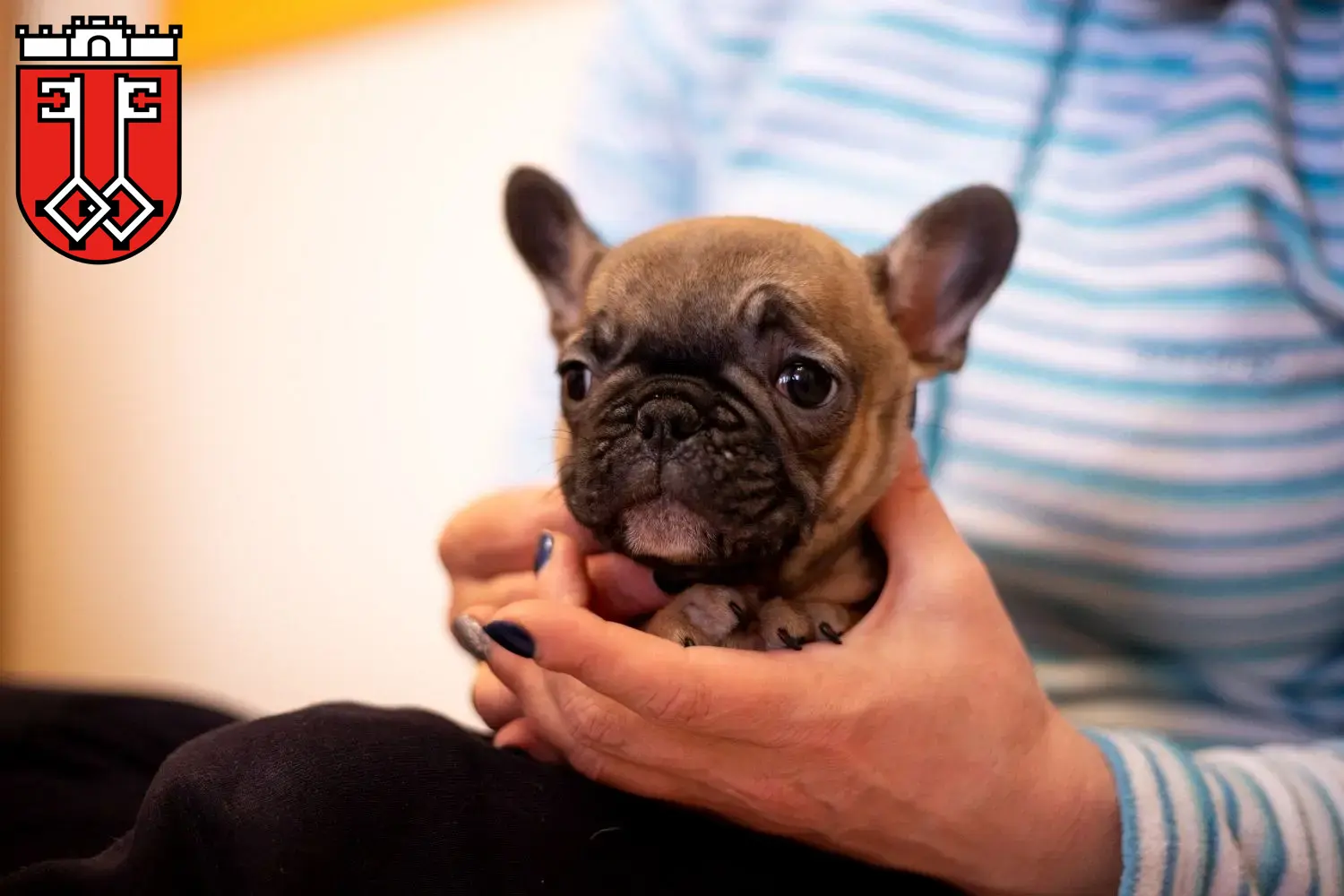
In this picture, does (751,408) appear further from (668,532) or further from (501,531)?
(501,531)

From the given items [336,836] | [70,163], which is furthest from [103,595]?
[336,836]

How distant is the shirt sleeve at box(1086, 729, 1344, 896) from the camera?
3.90 feet

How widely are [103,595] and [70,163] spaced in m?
2.53

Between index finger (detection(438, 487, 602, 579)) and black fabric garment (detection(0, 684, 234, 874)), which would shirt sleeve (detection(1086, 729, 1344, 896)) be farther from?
black fabric garment (detection(0, 684, 234, 874))

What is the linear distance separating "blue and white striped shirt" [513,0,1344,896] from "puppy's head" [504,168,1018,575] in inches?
9.3

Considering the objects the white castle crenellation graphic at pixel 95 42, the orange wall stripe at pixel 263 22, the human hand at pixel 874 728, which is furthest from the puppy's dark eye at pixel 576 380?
the orange wall stripe at pixel 263 22

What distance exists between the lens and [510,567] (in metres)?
1.46

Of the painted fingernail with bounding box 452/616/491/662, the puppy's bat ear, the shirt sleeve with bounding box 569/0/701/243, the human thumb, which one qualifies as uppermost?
the shirt sleeve with bounding box 569/0/701/243

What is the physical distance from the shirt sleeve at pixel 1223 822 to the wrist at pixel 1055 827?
4 cm

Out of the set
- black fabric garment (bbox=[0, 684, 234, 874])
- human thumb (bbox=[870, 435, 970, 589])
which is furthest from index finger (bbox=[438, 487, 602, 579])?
black fabric garment (bbox=[0, 684, 234, 874])

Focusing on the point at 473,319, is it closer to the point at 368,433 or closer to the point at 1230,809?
the point at 368,433

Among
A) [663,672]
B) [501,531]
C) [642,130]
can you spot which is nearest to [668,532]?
[663,672]

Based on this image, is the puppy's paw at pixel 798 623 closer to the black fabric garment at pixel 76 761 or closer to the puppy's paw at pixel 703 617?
the puppy's paw at pixel 703 617

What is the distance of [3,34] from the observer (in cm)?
322
